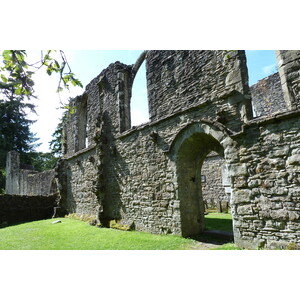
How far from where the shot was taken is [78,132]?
13555 millimetres

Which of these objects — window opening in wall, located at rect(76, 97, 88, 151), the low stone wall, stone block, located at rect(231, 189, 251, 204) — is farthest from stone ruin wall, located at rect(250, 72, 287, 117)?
the low stone wall

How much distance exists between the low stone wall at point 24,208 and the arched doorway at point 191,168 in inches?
389

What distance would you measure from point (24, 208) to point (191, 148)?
1081 centimetres

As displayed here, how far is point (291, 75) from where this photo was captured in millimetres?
4496

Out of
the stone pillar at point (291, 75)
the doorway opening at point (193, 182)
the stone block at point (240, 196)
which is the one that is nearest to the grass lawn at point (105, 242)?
the doorway opening at point (193, 182)

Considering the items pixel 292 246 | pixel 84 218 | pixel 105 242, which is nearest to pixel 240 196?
pixel 292 246

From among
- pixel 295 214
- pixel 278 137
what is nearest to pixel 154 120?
pixel 278 137

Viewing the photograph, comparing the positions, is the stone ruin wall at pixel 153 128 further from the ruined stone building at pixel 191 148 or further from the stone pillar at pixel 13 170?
the stone pillar at pixel 13 170

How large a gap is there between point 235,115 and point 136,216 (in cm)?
469

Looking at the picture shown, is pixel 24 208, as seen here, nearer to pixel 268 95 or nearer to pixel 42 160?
pixel 268 95

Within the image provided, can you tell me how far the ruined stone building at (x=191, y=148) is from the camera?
442 cm

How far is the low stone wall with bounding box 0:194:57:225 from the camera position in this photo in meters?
12.1

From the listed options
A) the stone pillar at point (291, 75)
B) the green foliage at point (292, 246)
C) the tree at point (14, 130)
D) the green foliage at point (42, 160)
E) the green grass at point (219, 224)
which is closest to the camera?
the green foliage at point (292, 246)

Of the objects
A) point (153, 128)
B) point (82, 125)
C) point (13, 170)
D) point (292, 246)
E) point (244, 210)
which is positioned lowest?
point (292, 246)
